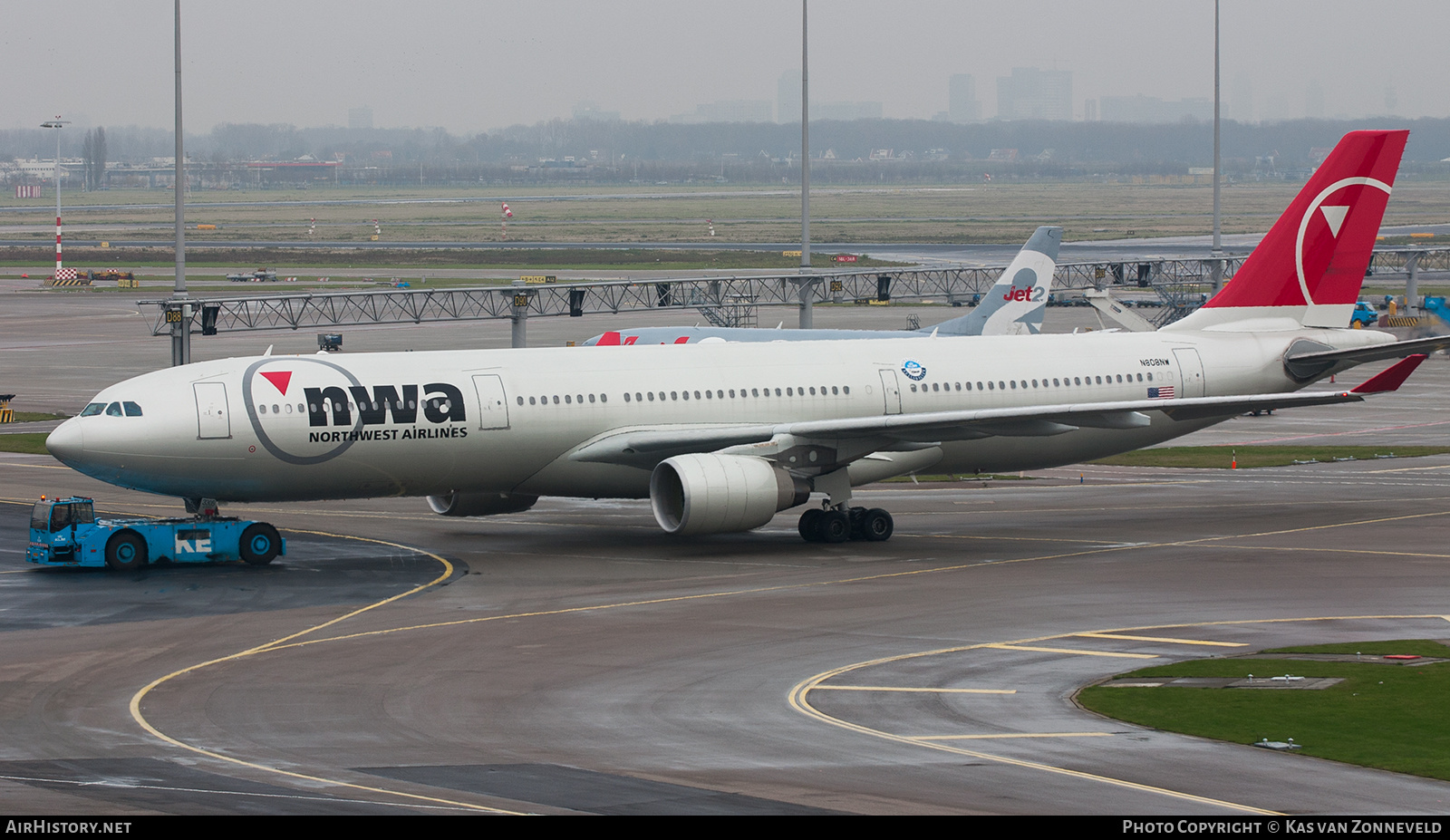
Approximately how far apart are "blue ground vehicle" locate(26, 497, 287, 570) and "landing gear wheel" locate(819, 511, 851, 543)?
43.0 ft

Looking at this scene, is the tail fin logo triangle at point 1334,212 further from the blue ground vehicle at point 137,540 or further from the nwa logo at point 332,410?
the blue ground vehicle at point 137,540

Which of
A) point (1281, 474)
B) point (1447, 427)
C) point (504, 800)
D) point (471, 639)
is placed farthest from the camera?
point (1447, 427)

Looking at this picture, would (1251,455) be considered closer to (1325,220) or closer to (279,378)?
(1325,220)

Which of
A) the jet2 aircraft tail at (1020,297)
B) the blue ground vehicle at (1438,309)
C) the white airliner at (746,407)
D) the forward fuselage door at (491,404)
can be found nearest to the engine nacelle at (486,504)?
the white airliner at (746,407)

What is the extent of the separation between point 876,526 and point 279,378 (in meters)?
14.9

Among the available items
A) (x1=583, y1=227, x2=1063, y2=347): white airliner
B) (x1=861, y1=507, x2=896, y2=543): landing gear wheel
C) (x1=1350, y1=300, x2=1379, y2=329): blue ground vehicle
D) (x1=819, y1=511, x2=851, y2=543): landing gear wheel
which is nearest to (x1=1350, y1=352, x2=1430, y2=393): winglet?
(x1=861, y1=507, x2=896, y2=543): landing gear wheel

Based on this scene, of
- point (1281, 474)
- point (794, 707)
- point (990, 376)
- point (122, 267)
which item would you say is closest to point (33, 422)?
point (990, 376)

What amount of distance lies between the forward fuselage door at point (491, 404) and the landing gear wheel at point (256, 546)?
5.52 metres

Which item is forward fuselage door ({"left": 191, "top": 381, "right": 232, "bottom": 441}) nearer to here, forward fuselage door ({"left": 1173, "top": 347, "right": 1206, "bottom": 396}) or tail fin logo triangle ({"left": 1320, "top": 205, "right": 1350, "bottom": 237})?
forward fuselage door ({"left": 1173, "top": 347, "right": 1206, "bottom": 396})

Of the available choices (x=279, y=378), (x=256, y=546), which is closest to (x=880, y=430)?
(x=279, y=378)

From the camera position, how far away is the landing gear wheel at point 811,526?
142 feet

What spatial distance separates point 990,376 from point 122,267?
471 ft

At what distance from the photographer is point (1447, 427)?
216 feet
